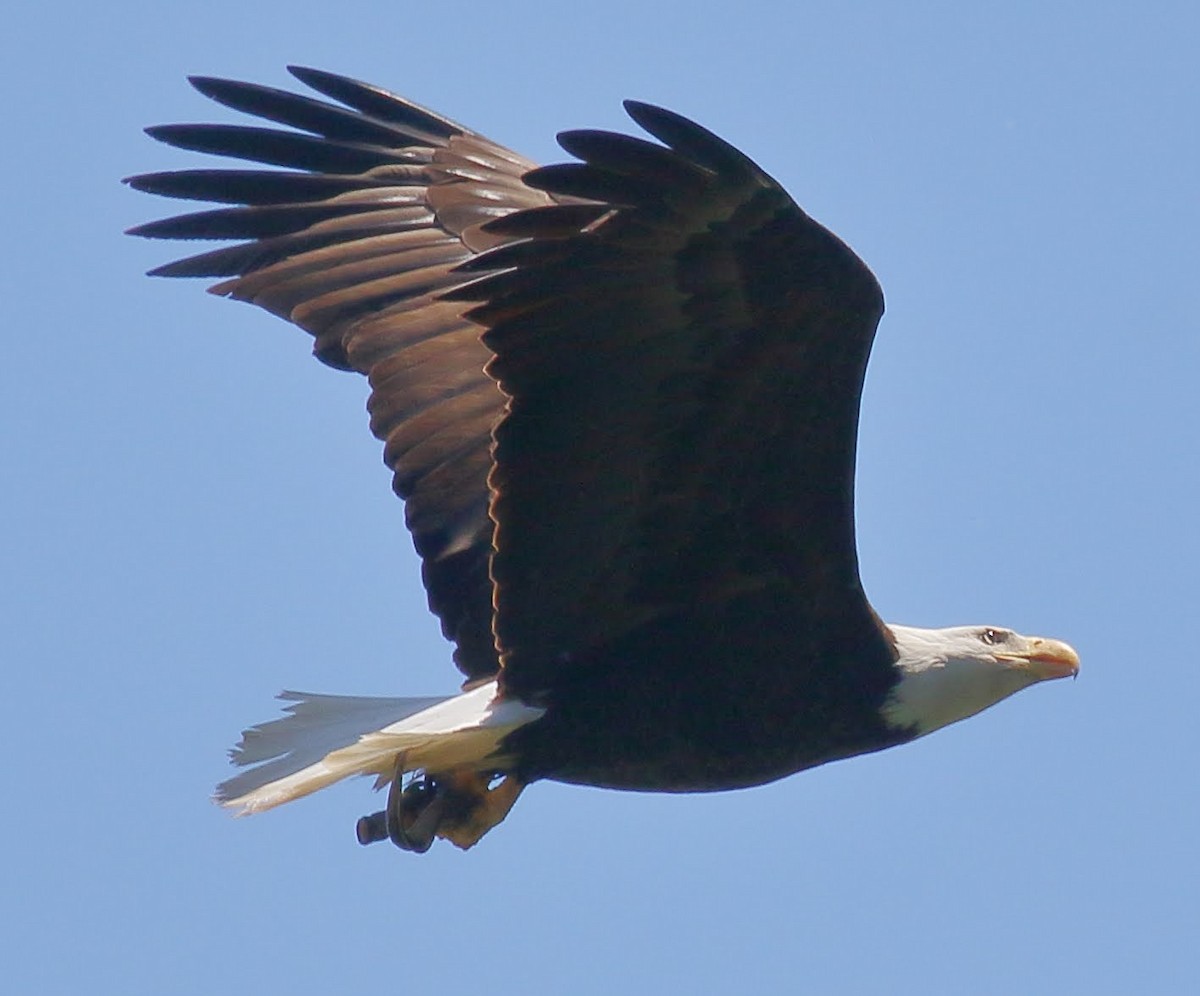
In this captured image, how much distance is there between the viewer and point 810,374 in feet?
17.9

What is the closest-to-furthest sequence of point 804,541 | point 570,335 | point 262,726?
point 570,335 → point 804,541 → point 262,726

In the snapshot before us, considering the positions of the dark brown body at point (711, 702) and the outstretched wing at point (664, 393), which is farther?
the dark brown body at point (711, 702)

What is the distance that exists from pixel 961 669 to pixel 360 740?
5.23 ft

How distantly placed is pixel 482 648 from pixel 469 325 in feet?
2.99

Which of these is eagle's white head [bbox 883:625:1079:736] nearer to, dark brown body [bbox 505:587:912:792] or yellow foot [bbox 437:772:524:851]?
dark brown body [bbox 505:587:912:792]

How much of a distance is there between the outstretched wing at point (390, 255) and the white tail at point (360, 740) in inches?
11.4

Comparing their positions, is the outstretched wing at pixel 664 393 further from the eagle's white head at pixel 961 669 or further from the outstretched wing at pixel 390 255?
the outstretched wing at pixel 390 255

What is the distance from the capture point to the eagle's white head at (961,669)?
20.3ft

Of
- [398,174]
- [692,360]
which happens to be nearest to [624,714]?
[692,360]

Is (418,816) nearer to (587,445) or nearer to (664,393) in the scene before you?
(587,445)

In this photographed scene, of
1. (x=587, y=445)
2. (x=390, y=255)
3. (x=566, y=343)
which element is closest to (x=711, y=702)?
(x=587, y=445)

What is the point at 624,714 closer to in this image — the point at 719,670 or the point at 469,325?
the point at 719,670

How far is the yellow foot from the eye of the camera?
21.0ft

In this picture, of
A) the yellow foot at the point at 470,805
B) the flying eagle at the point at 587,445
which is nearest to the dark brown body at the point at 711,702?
the flying eagle at the point at 587,445
